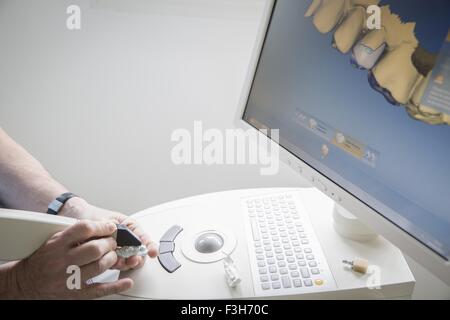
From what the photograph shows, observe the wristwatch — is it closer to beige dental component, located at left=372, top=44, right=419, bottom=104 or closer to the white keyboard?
the white keyboard

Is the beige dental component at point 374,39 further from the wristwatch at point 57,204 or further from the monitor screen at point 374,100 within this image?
the wristwatch at point 57,204

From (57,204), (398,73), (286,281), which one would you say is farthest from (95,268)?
(398,73)

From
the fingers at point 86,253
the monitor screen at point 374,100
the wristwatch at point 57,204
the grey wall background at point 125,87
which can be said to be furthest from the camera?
the grey wall background at point 125,87

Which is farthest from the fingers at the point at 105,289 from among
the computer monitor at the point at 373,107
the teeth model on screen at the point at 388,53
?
the teeth model on screen at the point at 388,53

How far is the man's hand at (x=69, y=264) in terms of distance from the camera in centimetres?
56

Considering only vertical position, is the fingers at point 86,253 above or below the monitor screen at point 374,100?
below

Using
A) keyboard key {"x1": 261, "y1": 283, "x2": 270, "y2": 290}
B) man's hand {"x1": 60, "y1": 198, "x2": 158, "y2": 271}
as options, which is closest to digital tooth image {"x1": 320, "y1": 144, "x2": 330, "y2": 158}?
keyboard key {"x1": 261, "y1": 283, "x2": 270, "y2": 290}

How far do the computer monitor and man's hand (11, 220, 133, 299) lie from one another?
0.35 metres

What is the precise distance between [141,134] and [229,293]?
2.01 feet

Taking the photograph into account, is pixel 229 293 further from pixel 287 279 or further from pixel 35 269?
pixel 35 269

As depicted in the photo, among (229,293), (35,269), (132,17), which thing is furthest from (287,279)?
(132,17)

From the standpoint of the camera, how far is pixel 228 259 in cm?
62

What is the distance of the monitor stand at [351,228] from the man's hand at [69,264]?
0.38 metres

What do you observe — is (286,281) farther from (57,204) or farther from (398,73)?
(57,204)
